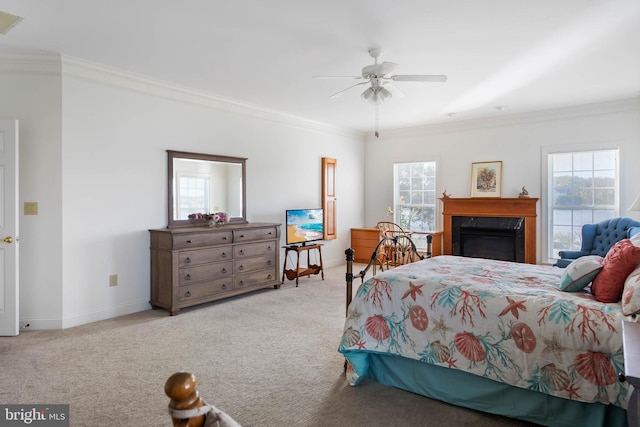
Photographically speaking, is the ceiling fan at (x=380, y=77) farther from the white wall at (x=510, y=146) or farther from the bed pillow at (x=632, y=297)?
the white wall at (x=510, y=146)

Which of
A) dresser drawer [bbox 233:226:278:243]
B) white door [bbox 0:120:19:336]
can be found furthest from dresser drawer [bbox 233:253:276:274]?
white door [bbox 0:120:19:336]

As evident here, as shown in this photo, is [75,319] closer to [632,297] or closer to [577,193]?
[632,297]

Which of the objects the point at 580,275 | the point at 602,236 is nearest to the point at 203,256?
the point at 580,275

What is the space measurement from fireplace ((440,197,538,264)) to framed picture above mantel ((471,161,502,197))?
0.21 meters

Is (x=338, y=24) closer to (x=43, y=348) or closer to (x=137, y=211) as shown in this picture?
(x=137, y=211)

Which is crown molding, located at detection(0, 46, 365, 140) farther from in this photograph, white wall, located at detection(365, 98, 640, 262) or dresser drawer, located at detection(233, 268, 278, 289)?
white wall, located at detection(365, 98, 640, 262)

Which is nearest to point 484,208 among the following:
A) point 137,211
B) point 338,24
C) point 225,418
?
point 338,24

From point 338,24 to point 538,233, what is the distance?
15.6ft

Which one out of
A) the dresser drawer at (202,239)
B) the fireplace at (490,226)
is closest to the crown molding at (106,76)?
the dresser drawer at (202,239)

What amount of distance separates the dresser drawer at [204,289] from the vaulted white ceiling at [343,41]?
2361 mm

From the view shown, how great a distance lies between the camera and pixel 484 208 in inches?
246

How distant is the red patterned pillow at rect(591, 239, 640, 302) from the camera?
2031 millimetres

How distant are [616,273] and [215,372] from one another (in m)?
2.61

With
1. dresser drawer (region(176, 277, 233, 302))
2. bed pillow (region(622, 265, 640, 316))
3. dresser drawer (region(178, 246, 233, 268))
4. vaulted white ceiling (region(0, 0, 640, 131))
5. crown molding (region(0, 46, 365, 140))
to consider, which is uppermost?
vaulted white ceiling (region(0, 0, 640, 131))
